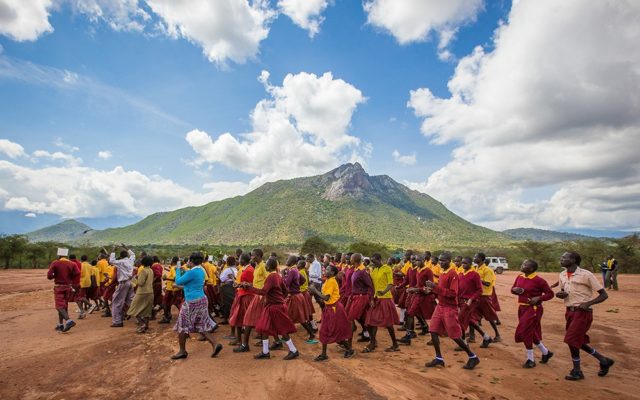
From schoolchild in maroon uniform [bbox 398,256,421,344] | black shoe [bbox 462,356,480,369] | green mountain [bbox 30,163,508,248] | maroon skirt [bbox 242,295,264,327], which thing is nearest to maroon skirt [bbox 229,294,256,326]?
maroon skirt [bbox 242,295,264,327]

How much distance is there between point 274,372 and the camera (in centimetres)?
639

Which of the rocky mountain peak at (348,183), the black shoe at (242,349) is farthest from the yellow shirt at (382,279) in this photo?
the rocky mountain peak at (348,183)

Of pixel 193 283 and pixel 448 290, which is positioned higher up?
pixel 193 283

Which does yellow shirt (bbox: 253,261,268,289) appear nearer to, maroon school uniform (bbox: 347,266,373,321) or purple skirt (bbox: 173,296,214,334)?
purple skirt (bbox: 173,296,214,334)

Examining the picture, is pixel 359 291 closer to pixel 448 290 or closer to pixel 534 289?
pixel 448 290

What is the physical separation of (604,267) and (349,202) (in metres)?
98.0

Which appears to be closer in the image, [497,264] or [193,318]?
[193,318]

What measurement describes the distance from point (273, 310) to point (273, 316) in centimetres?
12

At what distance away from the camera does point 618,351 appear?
8.48 m

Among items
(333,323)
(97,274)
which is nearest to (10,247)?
(97,274)

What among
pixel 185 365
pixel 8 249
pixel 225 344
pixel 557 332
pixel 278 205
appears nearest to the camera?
pixel 185 365

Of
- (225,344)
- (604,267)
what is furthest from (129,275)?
(604,267)

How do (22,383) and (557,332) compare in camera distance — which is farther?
(557,332)

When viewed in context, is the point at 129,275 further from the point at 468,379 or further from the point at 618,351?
the point at 618,351
